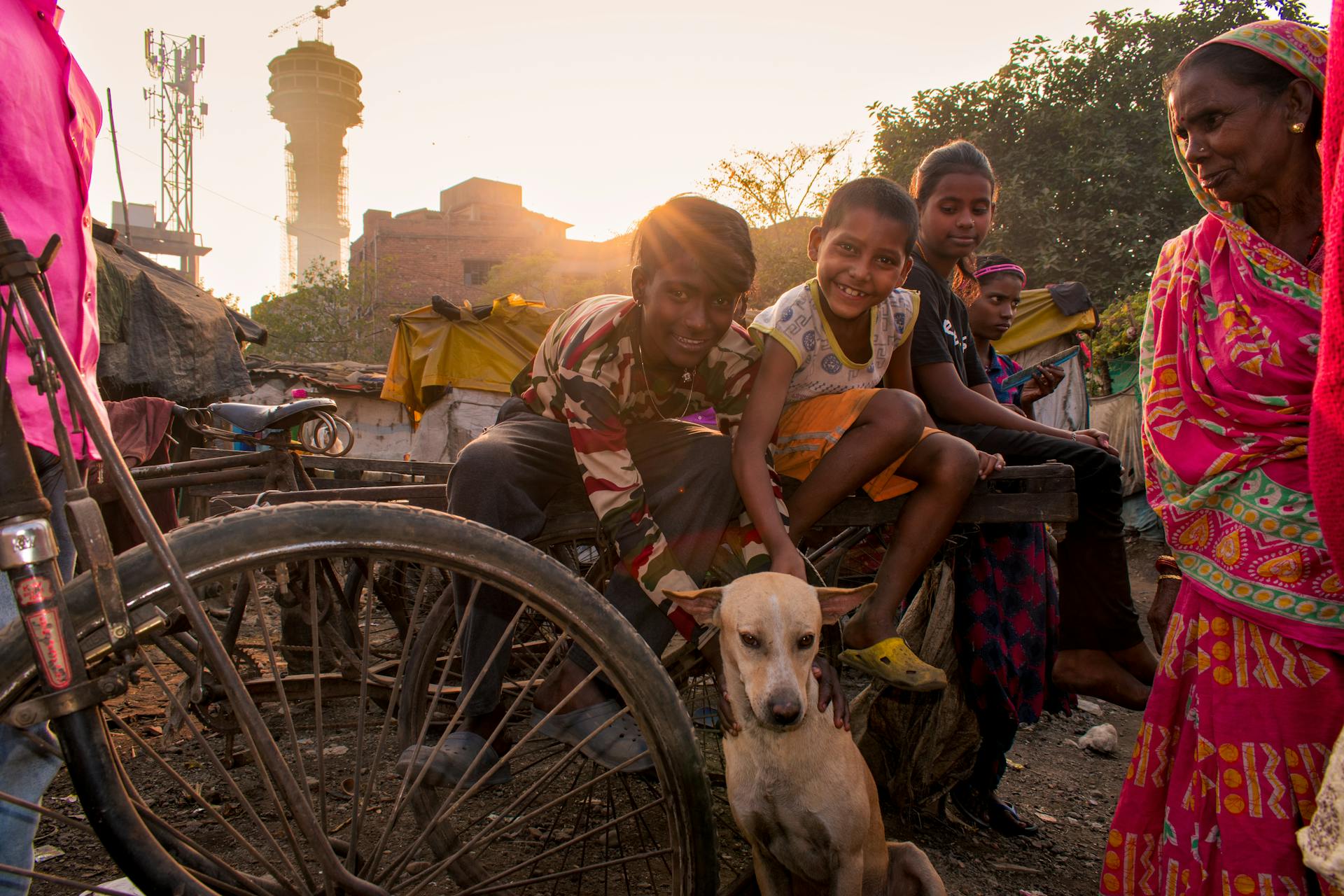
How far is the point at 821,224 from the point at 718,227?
66 cm

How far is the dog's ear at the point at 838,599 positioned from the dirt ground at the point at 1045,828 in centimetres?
130

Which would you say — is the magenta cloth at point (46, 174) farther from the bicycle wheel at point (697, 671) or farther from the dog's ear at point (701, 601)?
the dog's ear at point (701, 601)

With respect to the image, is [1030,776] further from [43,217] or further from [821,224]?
[43,217]

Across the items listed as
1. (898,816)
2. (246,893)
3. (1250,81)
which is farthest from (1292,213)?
(246,893)

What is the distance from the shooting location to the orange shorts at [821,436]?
235cm

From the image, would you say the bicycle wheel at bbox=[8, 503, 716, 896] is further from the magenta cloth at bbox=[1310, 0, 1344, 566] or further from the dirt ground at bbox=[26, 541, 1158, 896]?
the magenta cloth at bbox=[1310, 0, 1344, 566]

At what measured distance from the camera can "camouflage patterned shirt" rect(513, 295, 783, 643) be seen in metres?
2.07

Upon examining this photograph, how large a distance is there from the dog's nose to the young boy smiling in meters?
0.43

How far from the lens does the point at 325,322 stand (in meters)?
26.3

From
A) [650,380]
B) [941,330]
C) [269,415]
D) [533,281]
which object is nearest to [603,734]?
[650,380]

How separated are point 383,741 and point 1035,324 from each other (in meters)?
6.35

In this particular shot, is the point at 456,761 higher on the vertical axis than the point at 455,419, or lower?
lower

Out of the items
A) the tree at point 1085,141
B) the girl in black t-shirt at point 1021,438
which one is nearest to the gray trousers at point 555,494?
the girl in black t-shirt at point 1021,438

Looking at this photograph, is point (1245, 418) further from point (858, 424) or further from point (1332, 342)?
point (858, 424)
